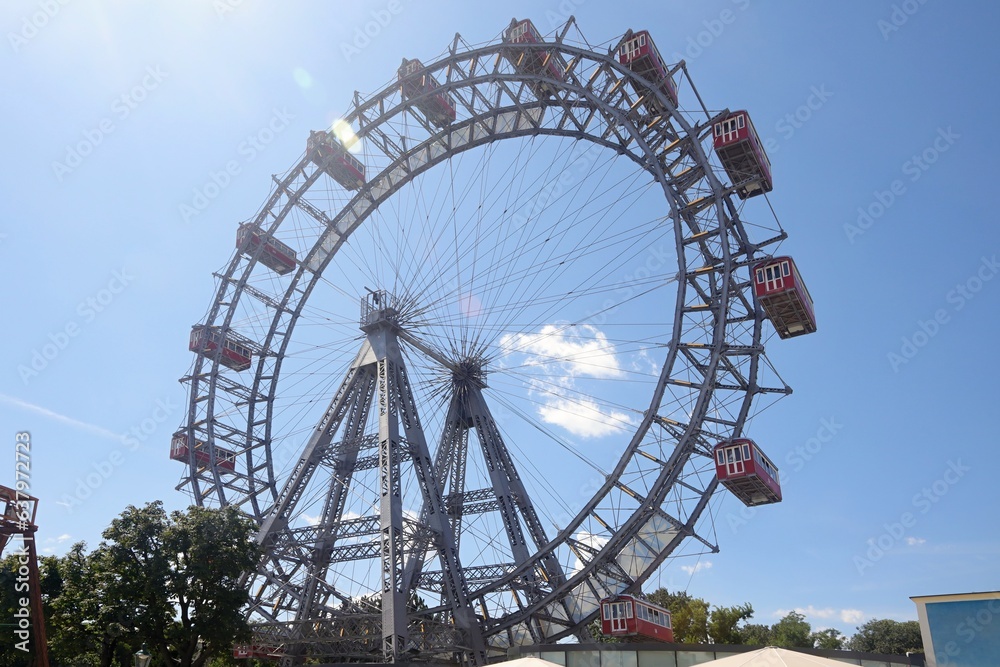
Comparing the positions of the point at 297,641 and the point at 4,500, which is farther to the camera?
the point at 297,641

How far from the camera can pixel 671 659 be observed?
21.6 meters

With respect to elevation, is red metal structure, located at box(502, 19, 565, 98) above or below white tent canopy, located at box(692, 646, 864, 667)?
above

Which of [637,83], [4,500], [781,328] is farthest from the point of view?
[637,83]

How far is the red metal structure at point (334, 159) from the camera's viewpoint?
38.5 metres

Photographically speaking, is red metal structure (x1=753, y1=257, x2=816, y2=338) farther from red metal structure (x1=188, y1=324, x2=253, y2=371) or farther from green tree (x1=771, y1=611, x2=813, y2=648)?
green tree (x1=771, y1=611, x2=813, y2=648)

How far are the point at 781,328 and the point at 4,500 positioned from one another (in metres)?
25.8

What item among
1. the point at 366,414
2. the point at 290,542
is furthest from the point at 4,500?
the point at 366,414

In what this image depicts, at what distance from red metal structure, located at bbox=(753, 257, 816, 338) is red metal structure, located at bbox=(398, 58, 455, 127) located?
50.2ft

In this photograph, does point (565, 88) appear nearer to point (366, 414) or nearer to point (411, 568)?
point (366, 414)

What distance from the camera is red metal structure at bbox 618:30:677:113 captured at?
33000 mm

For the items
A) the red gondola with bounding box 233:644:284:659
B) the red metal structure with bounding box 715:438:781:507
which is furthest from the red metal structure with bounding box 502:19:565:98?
the red gondola with bounding box 233:644:284:659

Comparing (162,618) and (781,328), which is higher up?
(781,328)

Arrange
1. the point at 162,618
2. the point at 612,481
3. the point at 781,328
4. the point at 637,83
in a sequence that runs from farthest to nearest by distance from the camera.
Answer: the point at 637,83
the point at 781,328
the point at 612,481
the point at 162,618

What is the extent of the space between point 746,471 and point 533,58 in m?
19.4
